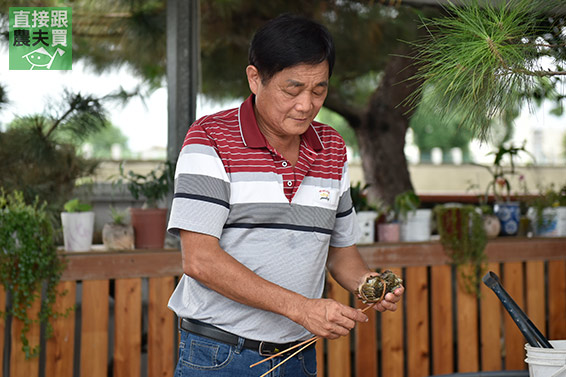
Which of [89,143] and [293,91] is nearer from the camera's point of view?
[293,91]

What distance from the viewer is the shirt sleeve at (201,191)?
1092 mm

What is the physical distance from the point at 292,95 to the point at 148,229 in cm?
148

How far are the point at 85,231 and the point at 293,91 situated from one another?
4.92ft

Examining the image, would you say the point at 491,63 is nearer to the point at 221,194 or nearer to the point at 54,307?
the point at 221,194

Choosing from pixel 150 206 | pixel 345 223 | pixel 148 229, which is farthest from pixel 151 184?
pixel 345 223

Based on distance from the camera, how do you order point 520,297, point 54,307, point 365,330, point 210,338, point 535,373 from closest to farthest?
point 535,373
point 210,338
point 54,307
point 365,330
point 520,297

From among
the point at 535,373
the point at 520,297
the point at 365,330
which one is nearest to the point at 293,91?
the point at 535,373

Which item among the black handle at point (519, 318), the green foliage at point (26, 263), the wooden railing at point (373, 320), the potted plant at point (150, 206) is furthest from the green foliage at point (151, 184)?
the black handle at point (519, 318)

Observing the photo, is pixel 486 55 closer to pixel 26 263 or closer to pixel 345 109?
pixel 26 263

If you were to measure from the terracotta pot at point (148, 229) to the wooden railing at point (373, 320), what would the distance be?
0.29 ft

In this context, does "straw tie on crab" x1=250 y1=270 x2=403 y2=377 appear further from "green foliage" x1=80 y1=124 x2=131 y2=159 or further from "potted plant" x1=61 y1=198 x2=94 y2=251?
"green foliage" x1=80 y1=124 x2=131 y2=159

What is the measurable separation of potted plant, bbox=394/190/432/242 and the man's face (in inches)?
68.5

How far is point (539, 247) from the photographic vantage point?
290cm

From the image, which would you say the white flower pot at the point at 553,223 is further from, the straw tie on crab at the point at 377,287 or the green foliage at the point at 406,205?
the straw tie on crab at the point at 377,287
